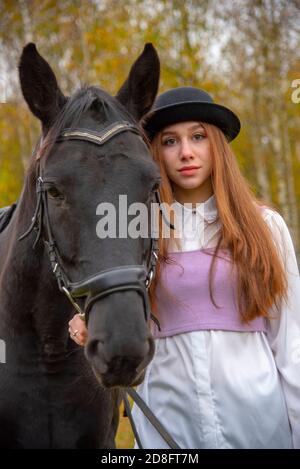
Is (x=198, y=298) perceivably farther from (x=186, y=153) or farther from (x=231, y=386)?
(x=186, y=153)

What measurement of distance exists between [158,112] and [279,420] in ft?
5.29

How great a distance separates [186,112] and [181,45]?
11451 millimetres

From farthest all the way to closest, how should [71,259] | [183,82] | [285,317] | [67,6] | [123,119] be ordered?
[67,6] → [183,82] → [285,317] → [123,119] → [71,259]

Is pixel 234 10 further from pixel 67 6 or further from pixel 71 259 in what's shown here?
pixel 71 259

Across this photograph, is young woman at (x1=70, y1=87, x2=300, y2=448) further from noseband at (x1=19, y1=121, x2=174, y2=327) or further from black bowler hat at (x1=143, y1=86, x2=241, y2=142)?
noseband at (x1=19, y1=121, x2=174, y2=327)

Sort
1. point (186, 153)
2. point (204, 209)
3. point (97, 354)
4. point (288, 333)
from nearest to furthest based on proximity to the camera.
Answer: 1. point (97, 354)
2. point (288, 333)
3. point (186, 153)
4. point (204, 209)

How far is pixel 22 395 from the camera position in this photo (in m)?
3.06

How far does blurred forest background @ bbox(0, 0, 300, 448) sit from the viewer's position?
1341 cm

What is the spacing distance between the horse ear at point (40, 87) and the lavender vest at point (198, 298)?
3.09ft

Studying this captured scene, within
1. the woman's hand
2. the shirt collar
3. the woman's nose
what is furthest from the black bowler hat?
the woman's hand

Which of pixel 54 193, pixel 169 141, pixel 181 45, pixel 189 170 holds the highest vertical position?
pixel 181 45

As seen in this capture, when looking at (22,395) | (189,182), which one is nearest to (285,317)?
(189,182)

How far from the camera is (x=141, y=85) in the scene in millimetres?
3039

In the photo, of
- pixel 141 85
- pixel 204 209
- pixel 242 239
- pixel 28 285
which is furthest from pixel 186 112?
pixel 28 285
